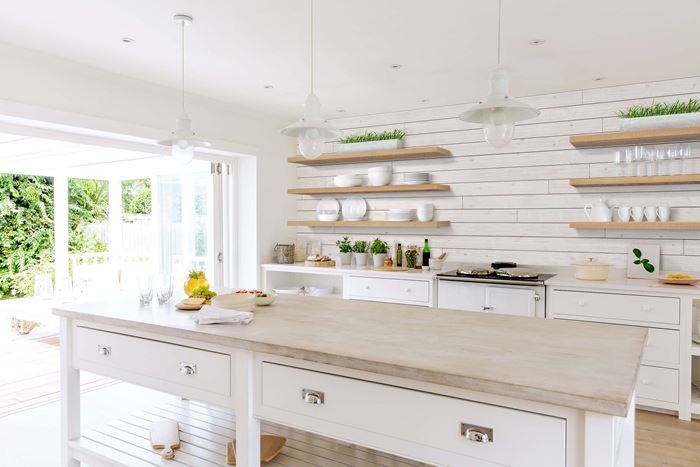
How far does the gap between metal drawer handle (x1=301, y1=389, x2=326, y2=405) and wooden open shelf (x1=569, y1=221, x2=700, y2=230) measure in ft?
9.96

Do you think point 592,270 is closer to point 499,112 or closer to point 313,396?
point 499,112

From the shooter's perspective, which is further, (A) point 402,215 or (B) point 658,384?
(A) point 402,215

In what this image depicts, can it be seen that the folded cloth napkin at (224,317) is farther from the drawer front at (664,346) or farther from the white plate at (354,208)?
the white plate at (354,208)

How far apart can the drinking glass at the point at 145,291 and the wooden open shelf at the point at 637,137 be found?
320 centimetres

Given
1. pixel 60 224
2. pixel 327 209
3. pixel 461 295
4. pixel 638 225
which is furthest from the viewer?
pixel 60 224

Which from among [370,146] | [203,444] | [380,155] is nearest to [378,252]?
[380,155]

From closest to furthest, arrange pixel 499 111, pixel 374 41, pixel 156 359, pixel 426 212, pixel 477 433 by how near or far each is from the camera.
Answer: pixel 477 433 < pixel 499 111 < pixel 156 359 < pixel 374 41 < pixel 426 212

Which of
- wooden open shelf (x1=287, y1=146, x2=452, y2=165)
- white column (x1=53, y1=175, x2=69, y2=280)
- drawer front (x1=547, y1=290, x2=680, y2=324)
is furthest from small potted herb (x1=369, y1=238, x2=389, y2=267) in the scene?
white column (x1=53, y1=175, x2=69, y2=280)

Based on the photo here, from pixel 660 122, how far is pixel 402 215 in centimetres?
220

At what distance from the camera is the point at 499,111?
77.0 inches

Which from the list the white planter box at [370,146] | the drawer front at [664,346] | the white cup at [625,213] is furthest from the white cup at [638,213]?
the white planter box at [370,146]

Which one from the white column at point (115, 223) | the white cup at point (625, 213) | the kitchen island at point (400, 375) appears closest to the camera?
the kitchen island at point (400, 375)

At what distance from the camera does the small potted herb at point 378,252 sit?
4.84 m

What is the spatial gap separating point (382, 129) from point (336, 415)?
153 inches
